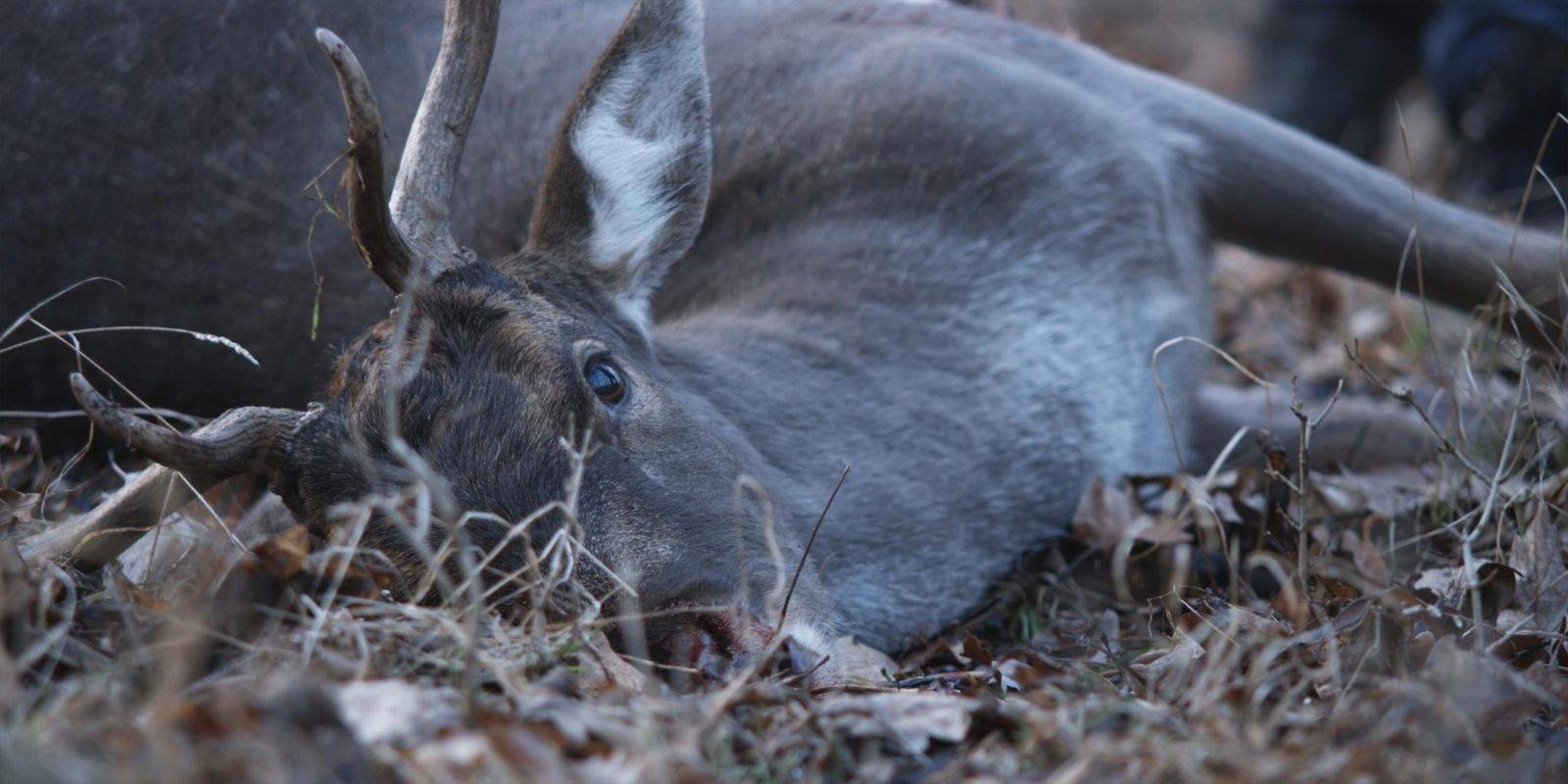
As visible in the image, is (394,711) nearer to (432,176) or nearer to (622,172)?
(432,176)

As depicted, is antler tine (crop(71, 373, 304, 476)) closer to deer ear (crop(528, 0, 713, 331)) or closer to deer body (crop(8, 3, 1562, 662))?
deer body (crop(8, 3, 1562, 662))

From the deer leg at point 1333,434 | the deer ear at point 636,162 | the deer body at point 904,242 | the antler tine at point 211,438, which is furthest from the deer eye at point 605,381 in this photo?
the deer leg at point 1333,434

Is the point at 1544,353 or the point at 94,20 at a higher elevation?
the point at 94,20

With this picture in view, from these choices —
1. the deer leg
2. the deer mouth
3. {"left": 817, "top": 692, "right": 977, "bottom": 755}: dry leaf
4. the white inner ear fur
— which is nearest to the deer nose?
the deer mouth

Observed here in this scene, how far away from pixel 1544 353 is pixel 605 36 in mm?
2814

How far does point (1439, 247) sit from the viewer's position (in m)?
4.78

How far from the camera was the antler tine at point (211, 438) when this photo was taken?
270 cm

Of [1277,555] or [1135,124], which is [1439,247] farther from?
[1277,555]

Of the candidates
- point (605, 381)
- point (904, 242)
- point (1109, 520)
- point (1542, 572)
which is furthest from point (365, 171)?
point (1542, 572)

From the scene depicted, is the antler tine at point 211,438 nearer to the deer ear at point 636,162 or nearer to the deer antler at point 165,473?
the deer antler at point 165,473

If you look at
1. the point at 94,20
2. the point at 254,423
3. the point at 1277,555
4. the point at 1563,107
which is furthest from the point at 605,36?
the point at 1563,107

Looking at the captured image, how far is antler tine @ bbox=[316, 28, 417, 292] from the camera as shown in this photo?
9.47ft

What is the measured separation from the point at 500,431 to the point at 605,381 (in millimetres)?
330

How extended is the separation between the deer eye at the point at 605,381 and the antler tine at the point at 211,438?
567 mm
